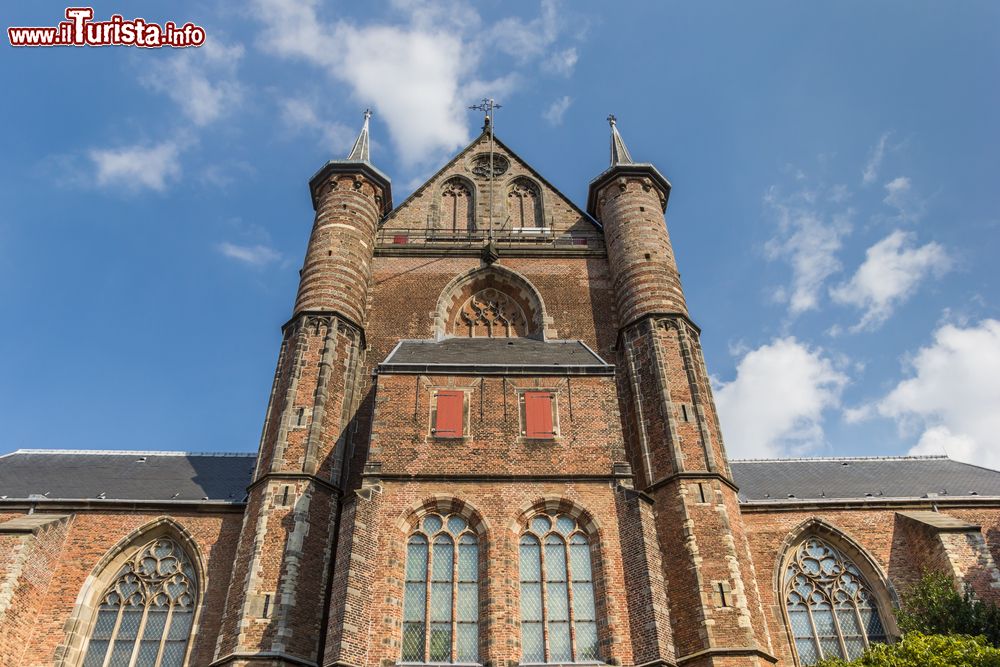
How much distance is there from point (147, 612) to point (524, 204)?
58.7ft

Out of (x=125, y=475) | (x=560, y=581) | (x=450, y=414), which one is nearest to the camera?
(x=560, y=581)

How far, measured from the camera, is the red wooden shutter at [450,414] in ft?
58.4

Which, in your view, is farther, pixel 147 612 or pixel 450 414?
pixel 147 612

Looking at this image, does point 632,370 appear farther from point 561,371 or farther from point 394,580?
point 394,580

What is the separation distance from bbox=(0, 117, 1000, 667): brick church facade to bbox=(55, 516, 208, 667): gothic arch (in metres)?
0.05

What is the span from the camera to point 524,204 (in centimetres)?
2905

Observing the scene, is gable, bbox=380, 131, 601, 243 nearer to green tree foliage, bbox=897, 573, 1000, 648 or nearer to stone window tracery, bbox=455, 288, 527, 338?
stone window tracery, bbox=455, 288, 527, 338

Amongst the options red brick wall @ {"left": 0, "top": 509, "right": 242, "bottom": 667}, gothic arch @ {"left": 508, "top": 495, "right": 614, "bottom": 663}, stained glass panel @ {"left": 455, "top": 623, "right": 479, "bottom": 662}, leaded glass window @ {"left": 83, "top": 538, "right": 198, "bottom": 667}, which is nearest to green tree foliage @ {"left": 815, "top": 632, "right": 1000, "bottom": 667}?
gothic arch @ {"left": 508, "top": 495, "right": 614, "bottom": 663}

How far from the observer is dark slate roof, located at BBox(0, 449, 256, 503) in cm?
Result: 2083

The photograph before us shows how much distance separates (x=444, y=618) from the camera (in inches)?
608

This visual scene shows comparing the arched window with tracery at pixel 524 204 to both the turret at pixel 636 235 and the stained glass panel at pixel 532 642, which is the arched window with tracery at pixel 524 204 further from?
the stained glass panel at pixel 532 642

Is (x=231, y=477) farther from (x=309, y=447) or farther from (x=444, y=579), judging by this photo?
(x=444, y=579)

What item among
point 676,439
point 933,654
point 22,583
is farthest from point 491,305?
point 933,654

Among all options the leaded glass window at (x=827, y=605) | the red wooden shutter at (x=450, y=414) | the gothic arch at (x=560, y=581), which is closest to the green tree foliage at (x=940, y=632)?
the leaded glass window at (x=827, y=605)
